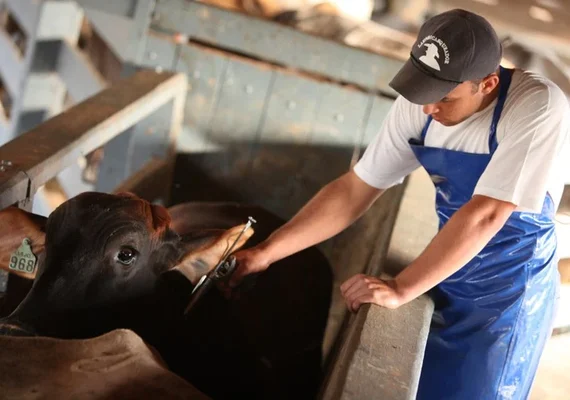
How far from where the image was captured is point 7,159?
325cm

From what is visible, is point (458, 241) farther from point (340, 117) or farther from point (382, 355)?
point (340, 117)

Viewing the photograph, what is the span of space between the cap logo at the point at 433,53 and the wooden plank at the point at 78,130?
58.2 inches

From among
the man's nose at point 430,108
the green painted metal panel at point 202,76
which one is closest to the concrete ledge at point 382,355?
the man's nose at point 430,108

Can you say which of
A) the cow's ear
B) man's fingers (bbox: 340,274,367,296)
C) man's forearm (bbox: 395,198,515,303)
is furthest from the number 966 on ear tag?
man's forearm (bbox: 395,198,515,303)

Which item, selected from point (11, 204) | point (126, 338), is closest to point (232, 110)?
point (11, 204)

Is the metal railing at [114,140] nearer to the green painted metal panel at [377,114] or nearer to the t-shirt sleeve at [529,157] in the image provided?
the green painted metal panel at [377,114]

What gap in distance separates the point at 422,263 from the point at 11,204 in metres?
1.44

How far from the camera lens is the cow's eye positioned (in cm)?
272

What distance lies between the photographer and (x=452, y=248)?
269cm

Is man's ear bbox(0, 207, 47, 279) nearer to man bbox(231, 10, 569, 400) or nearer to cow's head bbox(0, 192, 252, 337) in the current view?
cow's head bbox(0, 192, 252, 337)

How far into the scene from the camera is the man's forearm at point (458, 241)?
2672 mm

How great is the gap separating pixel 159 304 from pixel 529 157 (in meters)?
1.26

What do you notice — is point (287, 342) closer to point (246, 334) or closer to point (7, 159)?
point (246, 334)

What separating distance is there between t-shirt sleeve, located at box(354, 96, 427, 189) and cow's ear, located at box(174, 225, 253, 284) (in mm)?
563
